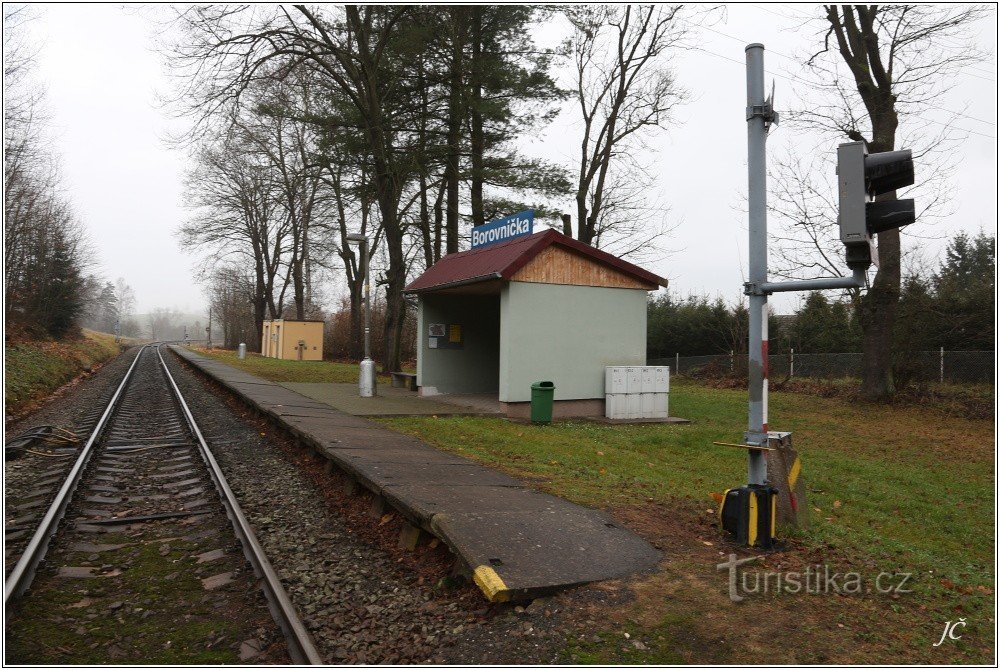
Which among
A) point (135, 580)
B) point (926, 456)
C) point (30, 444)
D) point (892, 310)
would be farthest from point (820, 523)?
point (892, 310)

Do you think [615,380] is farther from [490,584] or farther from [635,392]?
[490,584]

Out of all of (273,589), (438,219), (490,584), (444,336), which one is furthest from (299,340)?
(490,584)

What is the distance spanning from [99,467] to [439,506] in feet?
17.4

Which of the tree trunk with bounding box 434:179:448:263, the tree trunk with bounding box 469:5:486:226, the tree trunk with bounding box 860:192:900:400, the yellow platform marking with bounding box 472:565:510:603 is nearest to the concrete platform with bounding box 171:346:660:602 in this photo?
the yellow platform marking with bounding box 472:565:510:603

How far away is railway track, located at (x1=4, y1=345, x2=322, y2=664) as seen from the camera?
4527 mm

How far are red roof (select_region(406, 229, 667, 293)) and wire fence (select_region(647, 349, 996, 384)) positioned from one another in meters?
8.14

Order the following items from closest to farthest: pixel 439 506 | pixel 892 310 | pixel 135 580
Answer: pixel 135 580, pixel 439 506, pixel 892 310

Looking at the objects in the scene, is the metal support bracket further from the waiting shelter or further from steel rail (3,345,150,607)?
the waiting shelter

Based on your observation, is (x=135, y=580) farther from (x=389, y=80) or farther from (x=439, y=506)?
(x=389, y=80)

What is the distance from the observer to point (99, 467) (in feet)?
27.8

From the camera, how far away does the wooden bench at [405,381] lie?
19375 millimetres

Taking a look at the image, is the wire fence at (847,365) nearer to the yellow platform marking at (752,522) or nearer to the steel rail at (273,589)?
the yellow platform marking at (752,522)

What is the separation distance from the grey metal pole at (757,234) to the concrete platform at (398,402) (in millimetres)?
8932

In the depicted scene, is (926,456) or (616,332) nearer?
(926,456)
